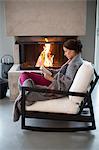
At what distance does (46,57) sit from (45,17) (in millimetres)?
708

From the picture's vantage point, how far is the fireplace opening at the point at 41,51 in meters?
4.46

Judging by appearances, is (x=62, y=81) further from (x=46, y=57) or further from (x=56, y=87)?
(x=46, y=57)

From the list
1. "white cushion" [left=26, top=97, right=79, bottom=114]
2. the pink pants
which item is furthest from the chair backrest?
the pink pants

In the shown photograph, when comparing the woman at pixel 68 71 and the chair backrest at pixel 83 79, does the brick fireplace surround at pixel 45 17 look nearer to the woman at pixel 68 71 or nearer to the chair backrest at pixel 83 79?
the woman at pixel 68 71

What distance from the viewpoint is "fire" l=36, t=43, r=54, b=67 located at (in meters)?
4.52

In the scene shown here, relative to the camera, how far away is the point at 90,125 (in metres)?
3.10

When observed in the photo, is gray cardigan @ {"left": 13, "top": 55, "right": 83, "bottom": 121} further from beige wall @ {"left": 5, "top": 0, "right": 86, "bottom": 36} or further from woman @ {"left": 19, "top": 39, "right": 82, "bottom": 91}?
beige wall @ {"left": 5, "top": 0, "right": 86, "bottom": 36}

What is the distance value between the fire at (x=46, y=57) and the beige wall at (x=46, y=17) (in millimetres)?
296

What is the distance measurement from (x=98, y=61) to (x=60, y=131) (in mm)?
2679

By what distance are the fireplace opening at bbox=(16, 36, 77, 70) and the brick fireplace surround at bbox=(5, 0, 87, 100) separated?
149mm

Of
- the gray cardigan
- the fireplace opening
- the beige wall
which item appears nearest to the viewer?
the gray cardigan

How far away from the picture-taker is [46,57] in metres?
4.56

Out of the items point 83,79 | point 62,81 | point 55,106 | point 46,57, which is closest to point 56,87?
point 62,81

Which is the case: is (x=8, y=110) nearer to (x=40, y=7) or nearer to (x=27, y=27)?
(x=27, y=27)
